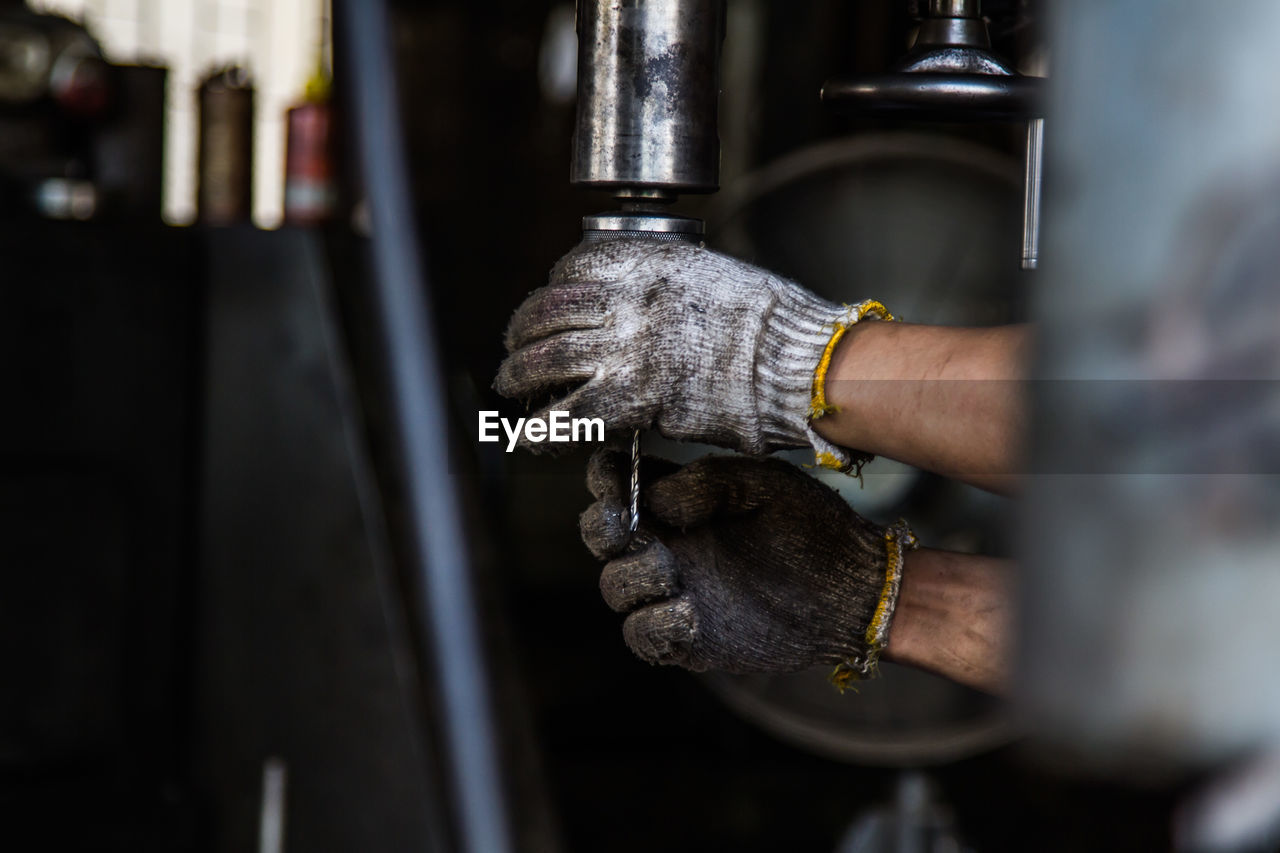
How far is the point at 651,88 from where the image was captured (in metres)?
0.68

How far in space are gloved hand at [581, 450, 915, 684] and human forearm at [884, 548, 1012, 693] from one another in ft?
0.14

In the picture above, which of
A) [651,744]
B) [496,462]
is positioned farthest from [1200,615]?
[651,744]

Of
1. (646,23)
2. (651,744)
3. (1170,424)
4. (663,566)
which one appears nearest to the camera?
(1170,424)

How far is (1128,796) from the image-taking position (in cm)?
28

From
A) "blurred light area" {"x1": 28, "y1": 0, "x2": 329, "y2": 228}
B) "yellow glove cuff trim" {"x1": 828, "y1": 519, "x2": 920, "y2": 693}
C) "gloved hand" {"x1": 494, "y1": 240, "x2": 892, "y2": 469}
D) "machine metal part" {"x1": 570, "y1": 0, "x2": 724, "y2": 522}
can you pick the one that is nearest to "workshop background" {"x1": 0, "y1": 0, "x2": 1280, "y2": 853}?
"blurred light area" {"x1": 28, "y1": 0, "x2": 329, "y2": 228}

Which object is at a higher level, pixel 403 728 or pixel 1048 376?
pixel 1048 376

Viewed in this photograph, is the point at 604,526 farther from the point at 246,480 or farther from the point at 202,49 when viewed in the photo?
the point at 202,49

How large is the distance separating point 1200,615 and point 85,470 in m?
1.82

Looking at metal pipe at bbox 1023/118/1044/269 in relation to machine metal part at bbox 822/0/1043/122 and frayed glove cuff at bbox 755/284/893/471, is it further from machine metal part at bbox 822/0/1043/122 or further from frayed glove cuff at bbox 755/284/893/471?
frayed glove cuff at bbox 755/284/893/471

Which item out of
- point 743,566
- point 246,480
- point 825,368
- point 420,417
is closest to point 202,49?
point 246,480

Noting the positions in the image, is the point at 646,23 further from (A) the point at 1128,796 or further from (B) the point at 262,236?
(B) the point at 262,236

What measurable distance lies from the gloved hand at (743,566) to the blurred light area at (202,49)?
3.83 ft

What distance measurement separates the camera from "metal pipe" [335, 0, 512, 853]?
1.38m

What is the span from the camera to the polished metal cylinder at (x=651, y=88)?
68cm
